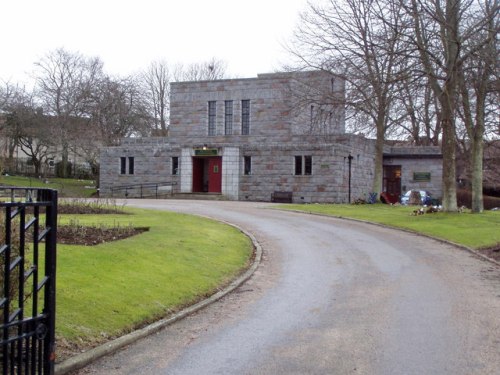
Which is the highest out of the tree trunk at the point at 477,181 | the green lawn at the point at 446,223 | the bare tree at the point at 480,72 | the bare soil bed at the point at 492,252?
the bare tree at the point at 480,72

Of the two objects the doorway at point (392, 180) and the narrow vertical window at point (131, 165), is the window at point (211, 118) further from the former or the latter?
the doorway at point (392, 180)

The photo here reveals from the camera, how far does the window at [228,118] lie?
45.5m

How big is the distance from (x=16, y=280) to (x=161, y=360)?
180 centimetres

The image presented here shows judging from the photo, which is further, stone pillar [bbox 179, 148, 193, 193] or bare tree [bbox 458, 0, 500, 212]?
stone pillar [bbox 179, 148, 193, 193]

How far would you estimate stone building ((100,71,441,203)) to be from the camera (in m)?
38.8

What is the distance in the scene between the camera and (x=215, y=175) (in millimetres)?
42406

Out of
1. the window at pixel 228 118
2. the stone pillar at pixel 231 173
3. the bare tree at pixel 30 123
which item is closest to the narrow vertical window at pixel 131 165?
the window at pixel 228 118

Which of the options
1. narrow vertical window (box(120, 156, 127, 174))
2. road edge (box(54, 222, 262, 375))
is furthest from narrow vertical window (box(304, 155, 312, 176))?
road edge (box(54, 222, 262, 375))

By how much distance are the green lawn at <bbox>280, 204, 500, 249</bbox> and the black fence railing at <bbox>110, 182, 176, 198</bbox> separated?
17.2 meters

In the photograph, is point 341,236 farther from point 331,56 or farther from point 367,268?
point 331,56

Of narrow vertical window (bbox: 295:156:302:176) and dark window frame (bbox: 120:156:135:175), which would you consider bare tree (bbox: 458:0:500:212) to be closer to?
narrow vertical window (bbox: 295:156:302:176)

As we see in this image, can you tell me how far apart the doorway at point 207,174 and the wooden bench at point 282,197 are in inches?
183

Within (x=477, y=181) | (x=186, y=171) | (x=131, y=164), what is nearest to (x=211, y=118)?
(x=186, y=171)

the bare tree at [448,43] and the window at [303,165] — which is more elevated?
the bare tree at [448,43]
